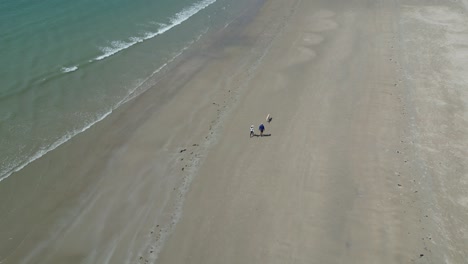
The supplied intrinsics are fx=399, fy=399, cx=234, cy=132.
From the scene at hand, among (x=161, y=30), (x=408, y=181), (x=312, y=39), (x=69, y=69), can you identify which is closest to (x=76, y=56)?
(x=69, y=69)

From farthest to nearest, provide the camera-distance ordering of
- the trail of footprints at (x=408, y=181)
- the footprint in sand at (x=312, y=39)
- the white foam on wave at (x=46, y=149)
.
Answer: the footprint in sand at (x=312, y=39)
the white foam on wave at (x=46, y=149)
the trail of footprints at (x=408, y=181)

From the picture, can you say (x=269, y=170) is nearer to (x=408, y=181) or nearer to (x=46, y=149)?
(x=408, y=181)

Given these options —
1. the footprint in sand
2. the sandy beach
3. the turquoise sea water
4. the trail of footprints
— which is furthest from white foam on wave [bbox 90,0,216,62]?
the trail of footprints

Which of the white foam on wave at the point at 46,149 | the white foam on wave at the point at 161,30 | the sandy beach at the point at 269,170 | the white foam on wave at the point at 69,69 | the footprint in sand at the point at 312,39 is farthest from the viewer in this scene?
the footprint in sand at the point at 312,39

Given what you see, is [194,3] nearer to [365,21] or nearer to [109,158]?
[365,21]

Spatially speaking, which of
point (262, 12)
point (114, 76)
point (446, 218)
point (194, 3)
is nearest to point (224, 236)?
point (446, 218)

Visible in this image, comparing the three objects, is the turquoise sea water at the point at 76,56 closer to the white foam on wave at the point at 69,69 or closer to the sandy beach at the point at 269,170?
the white foam on wave at the point at 69,69

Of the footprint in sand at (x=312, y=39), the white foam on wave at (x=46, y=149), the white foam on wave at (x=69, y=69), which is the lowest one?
the white foam on wave at (x=46, y=149)

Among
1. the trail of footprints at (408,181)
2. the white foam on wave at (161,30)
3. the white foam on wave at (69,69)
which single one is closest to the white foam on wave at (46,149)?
the white foam on wave at (69,69)
